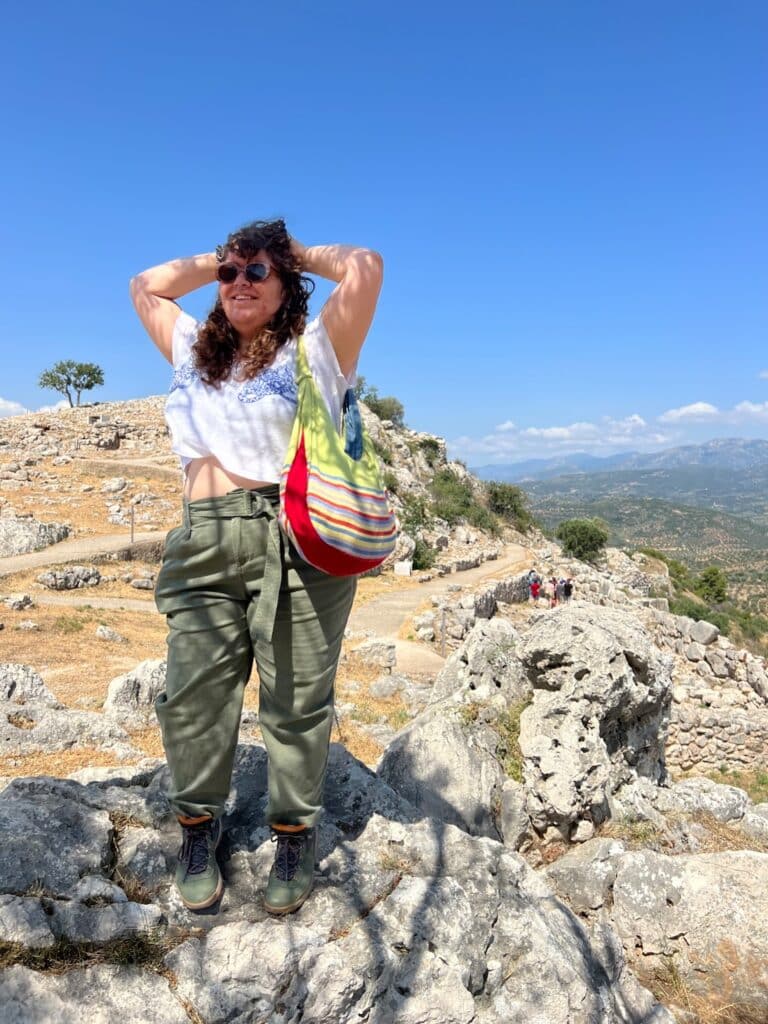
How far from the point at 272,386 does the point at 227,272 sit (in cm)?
44

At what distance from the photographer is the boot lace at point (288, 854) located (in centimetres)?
233

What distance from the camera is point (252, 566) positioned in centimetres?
221

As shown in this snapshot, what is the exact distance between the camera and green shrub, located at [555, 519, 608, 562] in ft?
139

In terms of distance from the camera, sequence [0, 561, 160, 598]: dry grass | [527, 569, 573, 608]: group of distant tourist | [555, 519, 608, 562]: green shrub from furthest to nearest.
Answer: [555, 519, 608, 562]: green shrub
[527, 569, 573, 608]: group of distant tourist
[0, 561, 160, 598]: dry grass

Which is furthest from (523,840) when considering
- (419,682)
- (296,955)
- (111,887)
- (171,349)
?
(419,682)

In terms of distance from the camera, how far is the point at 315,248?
2.30 metres

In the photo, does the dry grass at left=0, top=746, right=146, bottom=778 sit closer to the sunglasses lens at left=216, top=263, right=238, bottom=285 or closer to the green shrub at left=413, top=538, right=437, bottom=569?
the sunglasses lens at left=216, top=263, right=238, bottom=285

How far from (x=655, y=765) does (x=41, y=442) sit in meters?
28.2

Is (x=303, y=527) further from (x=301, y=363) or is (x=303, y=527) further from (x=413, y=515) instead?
(x=413, y=515)

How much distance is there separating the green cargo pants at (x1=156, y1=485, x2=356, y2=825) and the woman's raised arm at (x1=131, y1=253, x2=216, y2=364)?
2.44 ft

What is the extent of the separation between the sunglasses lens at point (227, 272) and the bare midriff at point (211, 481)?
0.62 meters

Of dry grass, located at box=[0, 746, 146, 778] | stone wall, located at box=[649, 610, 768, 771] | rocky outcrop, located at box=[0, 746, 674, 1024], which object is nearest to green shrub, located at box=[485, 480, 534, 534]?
stone wall, located at box=[649, 610, 768, 771]

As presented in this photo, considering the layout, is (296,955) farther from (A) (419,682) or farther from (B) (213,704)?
(A) (419,682)

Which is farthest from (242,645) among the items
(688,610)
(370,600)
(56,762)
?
(688,610)
